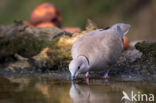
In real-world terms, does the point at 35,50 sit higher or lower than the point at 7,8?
lower

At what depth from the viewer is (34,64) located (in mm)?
5398

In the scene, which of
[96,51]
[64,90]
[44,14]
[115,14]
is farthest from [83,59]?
[115,14]

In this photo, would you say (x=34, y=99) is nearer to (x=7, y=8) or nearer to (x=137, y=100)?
(x=137, y=100)

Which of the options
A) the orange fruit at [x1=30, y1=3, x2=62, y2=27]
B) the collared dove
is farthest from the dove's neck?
the orange fruit at [x1=30, y1=3, x2=62, y2=27]

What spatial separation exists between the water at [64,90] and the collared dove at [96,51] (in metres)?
0.21

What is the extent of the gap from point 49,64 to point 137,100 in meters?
2.39

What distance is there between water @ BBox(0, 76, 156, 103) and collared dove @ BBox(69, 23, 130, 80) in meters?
0.21

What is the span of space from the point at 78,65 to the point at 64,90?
1.58ft

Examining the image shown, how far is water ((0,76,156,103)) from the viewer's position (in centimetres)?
319

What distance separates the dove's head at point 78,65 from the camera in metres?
4.02

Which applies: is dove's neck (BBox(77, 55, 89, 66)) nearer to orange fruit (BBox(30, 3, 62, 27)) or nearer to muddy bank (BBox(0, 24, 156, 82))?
→ muddy bank (BBox(0, 24, 156, 82))

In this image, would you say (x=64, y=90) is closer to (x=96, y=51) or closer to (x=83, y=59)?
(x=83, y=59)

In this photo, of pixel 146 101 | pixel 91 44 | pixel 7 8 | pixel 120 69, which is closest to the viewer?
pixel 146 101

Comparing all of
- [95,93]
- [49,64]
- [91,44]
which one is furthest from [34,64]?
[95,93]
